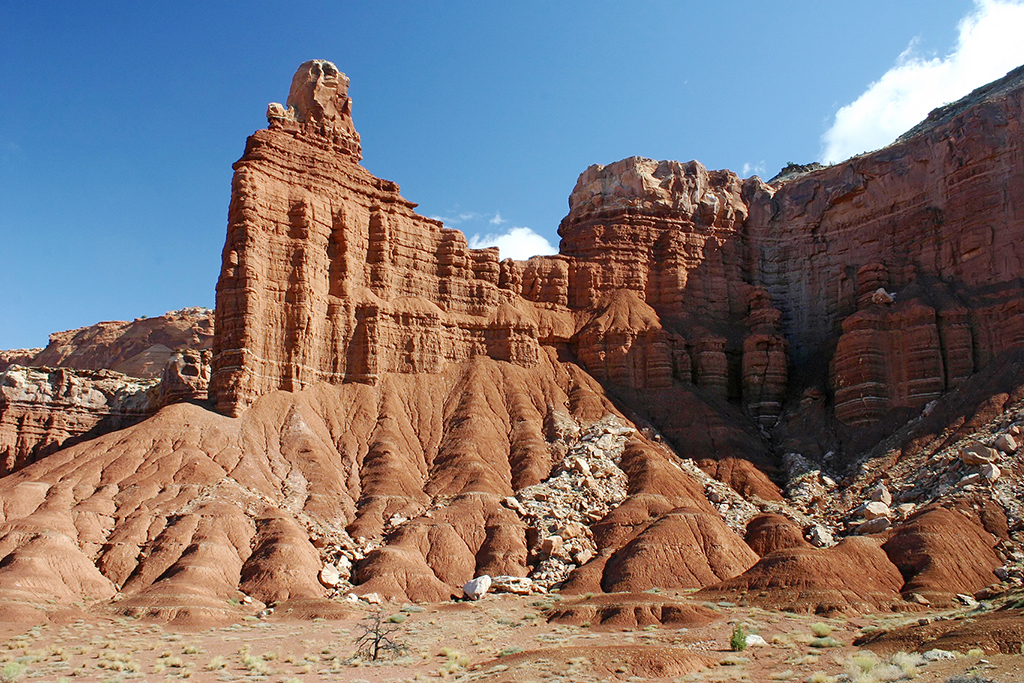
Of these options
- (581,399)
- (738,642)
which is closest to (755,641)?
(738,642)

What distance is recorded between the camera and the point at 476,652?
33.2 meters

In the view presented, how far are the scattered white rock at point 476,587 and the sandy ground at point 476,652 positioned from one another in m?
3.19

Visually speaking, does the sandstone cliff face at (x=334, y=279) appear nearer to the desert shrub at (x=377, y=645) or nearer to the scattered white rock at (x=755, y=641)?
the desert shrub at (x=377, y=645)

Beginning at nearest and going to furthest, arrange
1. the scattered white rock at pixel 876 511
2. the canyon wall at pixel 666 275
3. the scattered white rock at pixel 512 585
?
the scattered white rock at pixel 512 585
the scattered white rock at pixel 876 511
the canyon wall at pixel 666 275

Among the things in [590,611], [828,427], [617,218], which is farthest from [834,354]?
[590,611]

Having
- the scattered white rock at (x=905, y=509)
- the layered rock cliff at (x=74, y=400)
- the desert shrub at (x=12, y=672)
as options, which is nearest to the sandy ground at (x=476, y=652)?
the desert shrub at (x=12, y=672)

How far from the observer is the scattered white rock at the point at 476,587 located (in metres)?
45.8

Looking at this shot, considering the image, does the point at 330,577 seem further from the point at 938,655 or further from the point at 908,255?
the point at 908,255

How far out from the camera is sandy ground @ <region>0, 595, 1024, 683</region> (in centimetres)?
2594

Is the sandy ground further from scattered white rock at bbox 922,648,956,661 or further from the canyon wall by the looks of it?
the canyon wall

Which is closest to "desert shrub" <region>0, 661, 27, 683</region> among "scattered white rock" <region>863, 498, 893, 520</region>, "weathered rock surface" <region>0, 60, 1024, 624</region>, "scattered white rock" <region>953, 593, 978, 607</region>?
"weathered rock surface" <region>0, 60, 1024, 624</region>

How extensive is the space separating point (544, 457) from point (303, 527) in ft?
57.5

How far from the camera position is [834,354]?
68.8 meters

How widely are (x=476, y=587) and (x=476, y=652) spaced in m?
12.8
